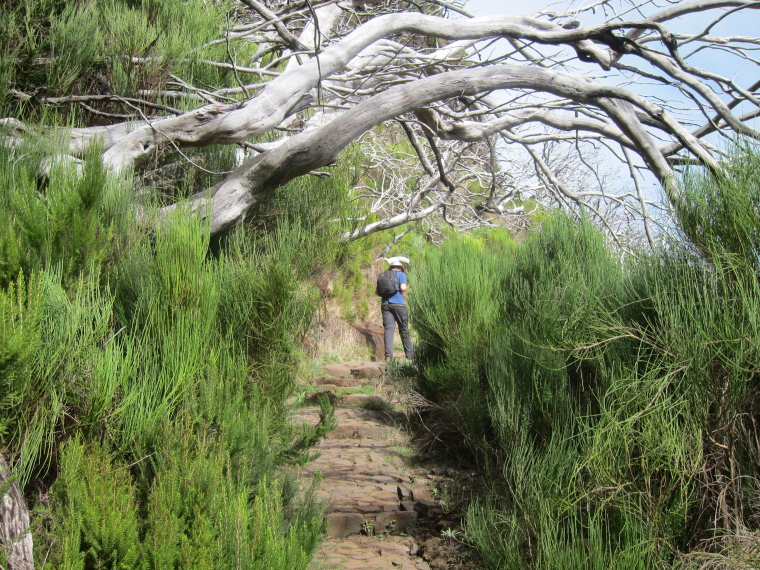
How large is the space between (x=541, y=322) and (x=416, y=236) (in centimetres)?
1070

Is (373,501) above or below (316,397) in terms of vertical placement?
below

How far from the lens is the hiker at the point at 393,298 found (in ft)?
35.3

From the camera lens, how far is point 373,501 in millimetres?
4867

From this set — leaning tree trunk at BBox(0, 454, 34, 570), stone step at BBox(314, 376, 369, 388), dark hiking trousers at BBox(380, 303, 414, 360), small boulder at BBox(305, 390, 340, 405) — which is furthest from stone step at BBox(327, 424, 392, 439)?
leaning tree trunk at BBox(0, 454, 34, 570)

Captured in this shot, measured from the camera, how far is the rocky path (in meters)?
4.24

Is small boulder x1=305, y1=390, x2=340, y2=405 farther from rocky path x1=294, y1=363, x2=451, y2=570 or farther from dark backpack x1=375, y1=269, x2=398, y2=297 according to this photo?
dark backpack x1=375, y1=269, x2=398, y2=297

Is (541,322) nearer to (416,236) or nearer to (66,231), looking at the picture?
(66,231)

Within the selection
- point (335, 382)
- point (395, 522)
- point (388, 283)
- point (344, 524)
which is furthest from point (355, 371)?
point (344, 524)

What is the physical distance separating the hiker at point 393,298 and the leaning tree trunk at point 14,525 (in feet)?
28.0

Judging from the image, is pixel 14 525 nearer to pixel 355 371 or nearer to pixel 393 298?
pixel 355 371

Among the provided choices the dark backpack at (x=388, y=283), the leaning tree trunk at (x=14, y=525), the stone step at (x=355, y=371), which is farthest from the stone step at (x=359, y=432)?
the leaning tree trunk at (x=14, y=525)

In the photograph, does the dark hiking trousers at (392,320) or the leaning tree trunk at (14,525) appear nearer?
the leaning tree trunk at (14,525)

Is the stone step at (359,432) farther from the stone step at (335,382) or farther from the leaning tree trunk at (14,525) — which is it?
the leaning tree trunk at (14,525)

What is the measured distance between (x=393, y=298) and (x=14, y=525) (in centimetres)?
889
